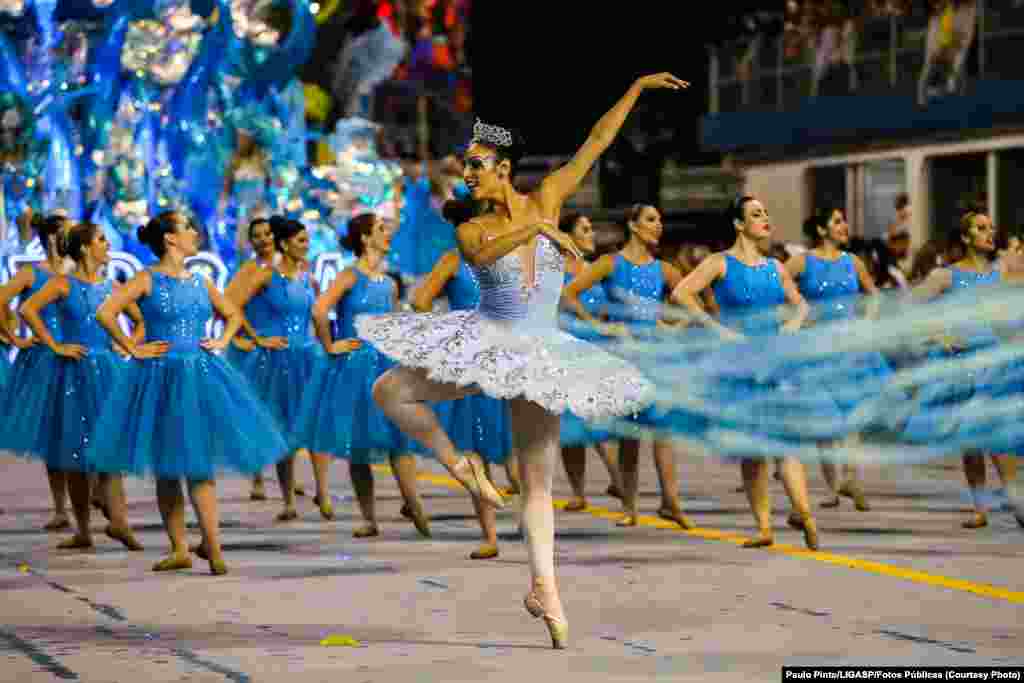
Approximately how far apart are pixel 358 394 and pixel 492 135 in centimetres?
503

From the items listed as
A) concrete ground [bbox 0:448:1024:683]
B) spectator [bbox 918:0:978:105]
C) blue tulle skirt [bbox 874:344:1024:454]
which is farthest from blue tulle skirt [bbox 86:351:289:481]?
spectator [bbox 918:0:978:105]

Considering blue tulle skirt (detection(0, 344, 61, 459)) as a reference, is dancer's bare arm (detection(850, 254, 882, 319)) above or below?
above

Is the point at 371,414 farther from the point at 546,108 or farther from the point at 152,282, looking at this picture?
the point at 546,108

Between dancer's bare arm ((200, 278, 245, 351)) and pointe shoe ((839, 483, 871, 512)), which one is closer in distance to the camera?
dancer's bare arm ((200, 278, 245, 351))

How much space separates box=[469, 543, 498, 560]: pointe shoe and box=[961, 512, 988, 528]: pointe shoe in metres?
3.19

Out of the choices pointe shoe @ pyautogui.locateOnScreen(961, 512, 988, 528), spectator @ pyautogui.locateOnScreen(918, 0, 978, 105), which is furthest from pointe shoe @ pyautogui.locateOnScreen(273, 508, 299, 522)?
spectator @ pyautogui.locateOnScreen(918, 0, 978, 105)

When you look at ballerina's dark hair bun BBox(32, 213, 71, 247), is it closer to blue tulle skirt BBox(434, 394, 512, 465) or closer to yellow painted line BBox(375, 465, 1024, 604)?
blue tulle skirt BBox(434, 394, 512, 465)

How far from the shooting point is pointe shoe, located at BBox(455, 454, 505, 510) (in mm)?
9125

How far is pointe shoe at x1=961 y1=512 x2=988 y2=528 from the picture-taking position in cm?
1409

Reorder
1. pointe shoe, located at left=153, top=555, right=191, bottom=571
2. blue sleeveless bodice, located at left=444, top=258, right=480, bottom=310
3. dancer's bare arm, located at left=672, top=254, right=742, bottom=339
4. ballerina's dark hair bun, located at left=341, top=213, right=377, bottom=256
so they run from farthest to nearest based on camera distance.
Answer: ballerina's dark hair bun, located at left=341, top=213, right=377, bottom=256 → blue sleeveless bodice, located at left=444, top=258, right=480, bottom=310 → dancer's bare arm, located at left=672, top=254, right=742, bottom=339 → pointe shoe, located at left=153, top=555, right=191, bottom=571

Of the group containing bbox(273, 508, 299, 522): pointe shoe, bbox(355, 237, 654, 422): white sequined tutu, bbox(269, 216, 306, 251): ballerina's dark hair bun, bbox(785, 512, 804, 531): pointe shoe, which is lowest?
bbox(273, 508, 299, 522): pointe shoe

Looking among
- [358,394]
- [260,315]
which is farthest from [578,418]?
[260,315]

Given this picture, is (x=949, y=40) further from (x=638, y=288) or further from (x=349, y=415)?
(x=349, y=415)

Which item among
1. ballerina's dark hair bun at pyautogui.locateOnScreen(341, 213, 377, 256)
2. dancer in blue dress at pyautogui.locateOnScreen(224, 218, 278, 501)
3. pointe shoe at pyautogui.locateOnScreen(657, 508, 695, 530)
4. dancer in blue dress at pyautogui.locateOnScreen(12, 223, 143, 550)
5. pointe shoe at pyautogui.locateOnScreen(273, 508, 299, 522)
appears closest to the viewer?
dancer in blue dress at pyautogui.locateOnScreen(12, 223, 143, 550)
